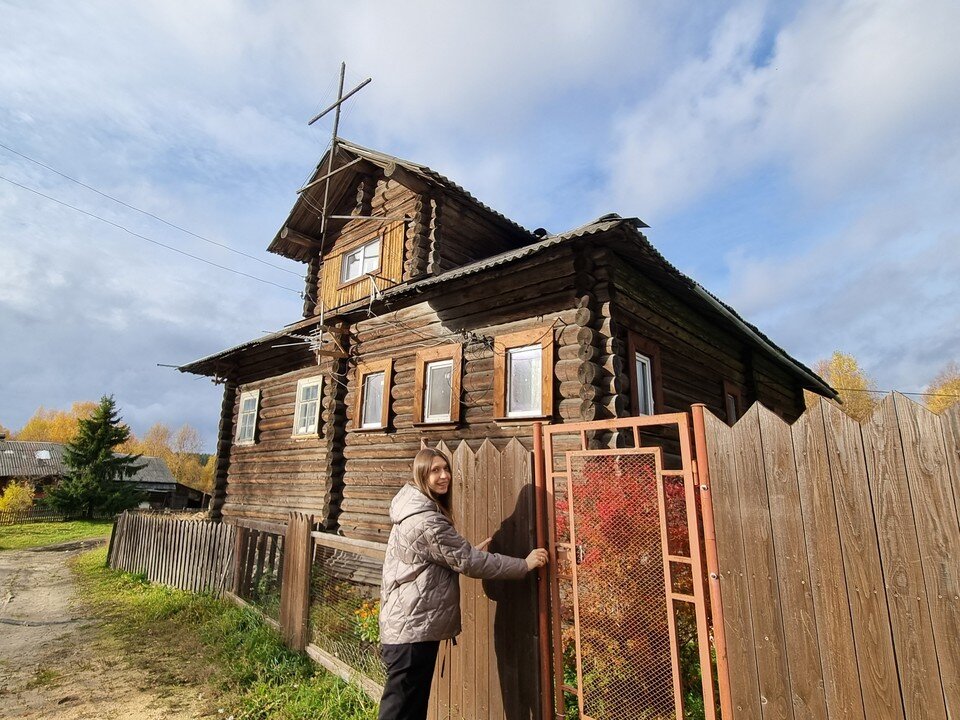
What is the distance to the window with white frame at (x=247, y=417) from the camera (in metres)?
14.7

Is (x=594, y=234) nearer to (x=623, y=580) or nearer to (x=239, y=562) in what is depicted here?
(x=623, y=580)

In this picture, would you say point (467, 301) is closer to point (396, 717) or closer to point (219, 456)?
point (396, 717)

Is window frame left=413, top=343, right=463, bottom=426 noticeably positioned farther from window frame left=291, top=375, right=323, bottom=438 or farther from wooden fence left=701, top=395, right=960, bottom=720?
wooden fence left=701, top=395, right=960, bottom=720

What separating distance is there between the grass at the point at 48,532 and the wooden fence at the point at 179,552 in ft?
43.1

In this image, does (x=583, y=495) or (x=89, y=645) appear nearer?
(x=583, y=495)

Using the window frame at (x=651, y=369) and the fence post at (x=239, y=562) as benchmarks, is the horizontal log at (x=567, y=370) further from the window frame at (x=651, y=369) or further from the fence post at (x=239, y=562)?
the fence post at (x=239, y=562)

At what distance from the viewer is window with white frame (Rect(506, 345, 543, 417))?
805 cm

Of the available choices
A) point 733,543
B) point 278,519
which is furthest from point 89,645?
point 733,543

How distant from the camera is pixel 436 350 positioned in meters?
9.50

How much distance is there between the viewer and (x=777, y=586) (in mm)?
2322

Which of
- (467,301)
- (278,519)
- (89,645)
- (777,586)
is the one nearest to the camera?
(777,586)

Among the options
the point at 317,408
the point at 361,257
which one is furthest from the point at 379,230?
the point at 317,408

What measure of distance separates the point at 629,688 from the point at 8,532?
115 ft

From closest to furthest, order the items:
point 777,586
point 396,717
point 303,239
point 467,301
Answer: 1. point 777,586
2. point 396,717
3. point 467,301
4. point 303,239
